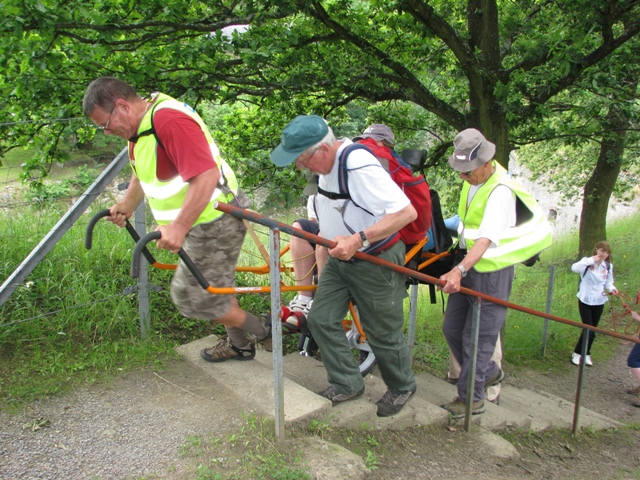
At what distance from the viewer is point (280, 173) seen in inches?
306

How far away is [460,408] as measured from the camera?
13.1 ft

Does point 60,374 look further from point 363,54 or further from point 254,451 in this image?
point 363,54

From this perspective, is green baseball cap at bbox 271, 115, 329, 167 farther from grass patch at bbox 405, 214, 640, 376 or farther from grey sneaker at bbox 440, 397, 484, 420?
grass patch at bbox 405, 214, 640, 376

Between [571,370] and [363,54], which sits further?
[571,370]

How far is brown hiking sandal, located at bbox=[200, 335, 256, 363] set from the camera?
150 inches

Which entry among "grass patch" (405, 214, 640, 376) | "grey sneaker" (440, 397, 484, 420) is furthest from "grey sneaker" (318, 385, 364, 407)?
"grass patch" (405, 214, 640, 376)

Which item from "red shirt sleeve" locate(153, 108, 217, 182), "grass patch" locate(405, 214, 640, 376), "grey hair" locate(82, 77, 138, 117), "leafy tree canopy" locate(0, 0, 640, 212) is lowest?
"grass patch" locate(405, 214, 640, 376)

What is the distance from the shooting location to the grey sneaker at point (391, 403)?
3.45m

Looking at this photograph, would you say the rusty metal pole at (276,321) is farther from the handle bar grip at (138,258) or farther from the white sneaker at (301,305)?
the white sneaker at (301,305)

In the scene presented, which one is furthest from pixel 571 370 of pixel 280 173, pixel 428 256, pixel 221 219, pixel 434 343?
pixel 221 219

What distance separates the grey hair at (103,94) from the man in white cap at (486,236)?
2.18 metres

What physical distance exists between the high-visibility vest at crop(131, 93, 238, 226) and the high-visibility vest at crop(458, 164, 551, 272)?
1.75 meters

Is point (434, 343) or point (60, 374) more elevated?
point (60, 374)

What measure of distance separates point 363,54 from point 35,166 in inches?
147
